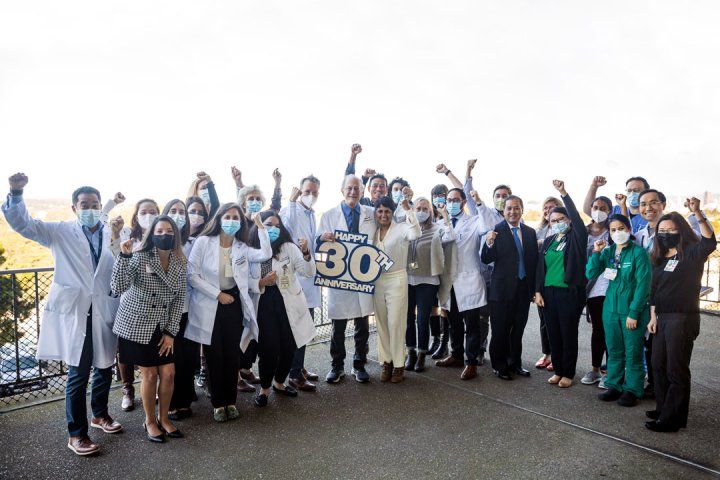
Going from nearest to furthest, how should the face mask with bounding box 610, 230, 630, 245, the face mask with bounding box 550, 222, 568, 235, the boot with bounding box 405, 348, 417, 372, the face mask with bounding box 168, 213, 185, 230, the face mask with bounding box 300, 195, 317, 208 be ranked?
the face mask with bounding box 168, 213, 185, 230, the face mask with bounding box 610, 230, 630, 245, the face mask with bounding box 550, 222, 568, 235, the face mask with bounding box 300, 195, 317, 208, the boot with bounding box 405, 348, 417, 372

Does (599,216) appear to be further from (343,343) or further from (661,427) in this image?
(343,343)

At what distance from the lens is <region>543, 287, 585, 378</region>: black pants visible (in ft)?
15.1

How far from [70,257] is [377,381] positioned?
3.08 meters

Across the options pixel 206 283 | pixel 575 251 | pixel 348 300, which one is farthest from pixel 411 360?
pixel 206 283

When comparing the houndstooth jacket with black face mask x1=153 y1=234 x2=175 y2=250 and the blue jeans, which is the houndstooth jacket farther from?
the blue jeans

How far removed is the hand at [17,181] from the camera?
3164 mm

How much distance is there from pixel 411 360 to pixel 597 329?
199 centimetres

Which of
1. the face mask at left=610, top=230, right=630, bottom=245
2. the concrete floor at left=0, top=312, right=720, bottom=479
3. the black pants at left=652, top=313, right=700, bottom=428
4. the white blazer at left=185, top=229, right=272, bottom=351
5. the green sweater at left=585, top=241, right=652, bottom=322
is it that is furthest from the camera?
the face mask at left=610, top=230, right=630, bottom=245

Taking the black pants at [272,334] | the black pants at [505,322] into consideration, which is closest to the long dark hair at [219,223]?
the black pants at [272,334]

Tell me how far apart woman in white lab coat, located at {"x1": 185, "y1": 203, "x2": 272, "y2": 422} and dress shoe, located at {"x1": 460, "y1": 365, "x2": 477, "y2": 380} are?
7.58ft

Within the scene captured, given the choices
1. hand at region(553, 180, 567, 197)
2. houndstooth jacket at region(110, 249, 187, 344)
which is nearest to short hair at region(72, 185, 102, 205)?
houndstooth jacket at region(110, 249, 187, 344)

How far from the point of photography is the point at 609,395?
4316mm

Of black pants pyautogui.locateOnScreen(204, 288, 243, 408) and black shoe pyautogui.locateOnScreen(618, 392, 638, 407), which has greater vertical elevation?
black pants pyautogui.locateOnScreen(204, 288, 243, 408)

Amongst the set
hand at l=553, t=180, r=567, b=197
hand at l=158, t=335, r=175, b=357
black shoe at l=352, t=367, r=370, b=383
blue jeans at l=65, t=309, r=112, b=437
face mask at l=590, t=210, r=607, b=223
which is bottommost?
black shoe at l=352, t=367, r=370, b=383
